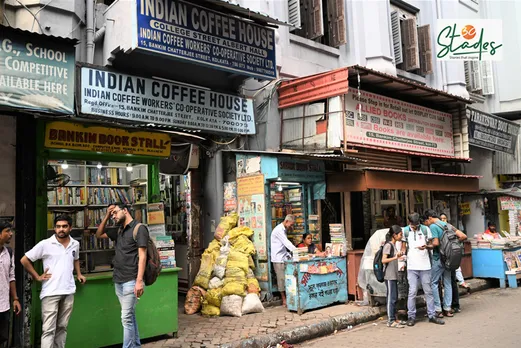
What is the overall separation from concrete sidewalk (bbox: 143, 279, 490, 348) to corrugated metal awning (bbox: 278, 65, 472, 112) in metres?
4.38

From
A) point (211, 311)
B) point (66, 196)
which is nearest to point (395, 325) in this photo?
point (211, 311)

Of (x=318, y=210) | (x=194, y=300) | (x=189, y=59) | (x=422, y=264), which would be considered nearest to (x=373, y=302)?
(x=422, y=264)

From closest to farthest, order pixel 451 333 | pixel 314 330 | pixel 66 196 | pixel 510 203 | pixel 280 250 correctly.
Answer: pixel 451 333
pixel 66 196
pixel 314 330
pixel 280 250
pixel 510 203

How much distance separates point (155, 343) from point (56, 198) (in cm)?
258

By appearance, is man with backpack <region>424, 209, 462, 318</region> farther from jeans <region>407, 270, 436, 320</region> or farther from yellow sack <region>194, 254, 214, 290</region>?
yellow sack <region>194, 254, 214, 290</region>

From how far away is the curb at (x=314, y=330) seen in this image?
6.42 m

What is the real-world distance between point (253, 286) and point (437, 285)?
3.25 meters

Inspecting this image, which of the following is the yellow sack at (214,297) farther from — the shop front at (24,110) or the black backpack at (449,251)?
the black backpack at (449,251)

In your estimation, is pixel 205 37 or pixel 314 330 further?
pixel 205 37

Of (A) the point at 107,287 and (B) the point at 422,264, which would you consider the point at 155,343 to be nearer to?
(A) the point at 107,287

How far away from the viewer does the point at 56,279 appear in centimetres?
531

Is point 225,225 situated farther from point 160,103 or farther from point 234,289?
point 160,103

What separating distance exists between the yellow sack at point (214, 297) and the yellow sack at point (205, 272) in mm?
238

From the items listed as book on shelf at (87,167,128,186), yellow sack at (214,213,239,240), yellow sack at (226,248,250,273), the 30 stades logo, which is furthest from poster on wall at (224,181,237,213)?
the 30 stades logo
